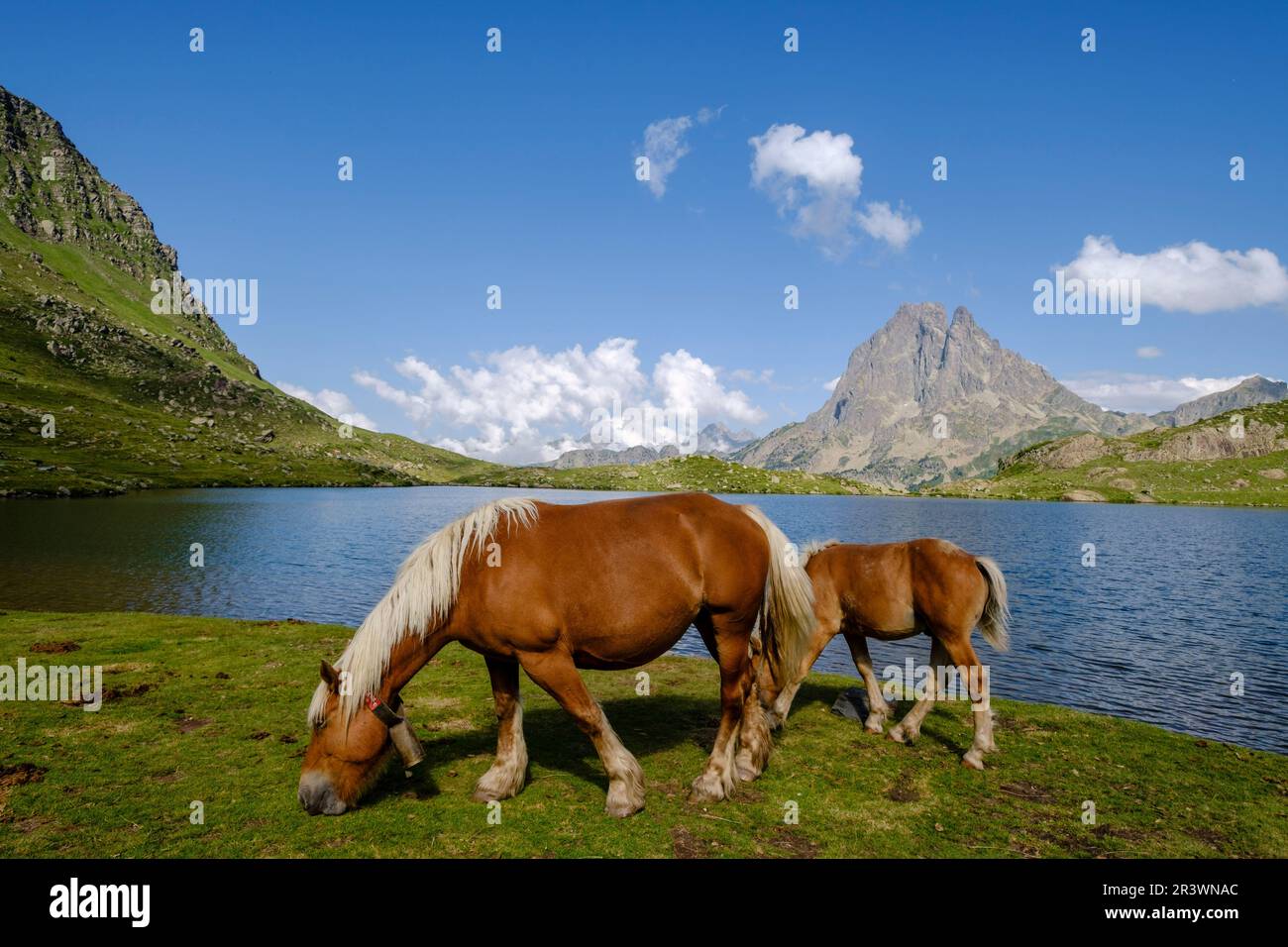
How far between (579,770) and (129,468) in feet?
472

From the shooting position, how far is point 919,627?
11.2 metres

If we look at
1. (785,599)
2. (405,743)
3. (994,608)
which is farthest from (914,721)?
(405,743)

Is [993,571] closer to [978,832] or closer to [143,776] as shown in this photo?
[978,832]

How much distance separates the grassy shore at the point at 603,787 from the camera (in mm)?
7082

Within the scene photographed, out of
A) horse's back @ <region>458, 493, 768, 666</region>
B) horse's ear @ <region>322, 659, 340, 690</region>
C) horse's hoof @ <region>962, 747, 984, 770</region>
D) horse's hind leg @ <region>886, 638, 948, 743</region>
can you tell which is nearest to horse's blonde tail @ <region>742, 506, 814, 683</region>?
horse's back @ <region>458, 493, 768, 666</region>

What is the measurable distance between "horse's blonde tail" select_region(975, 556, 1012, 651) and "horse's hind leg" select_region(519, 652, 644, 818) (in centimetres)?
664

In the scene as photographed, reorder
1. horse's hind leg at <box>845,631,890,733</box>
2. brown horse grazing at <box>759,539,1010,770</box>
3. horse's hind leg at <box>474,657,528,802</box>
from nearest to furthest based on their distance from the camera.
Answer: horse's hind leg at <box>474,657,528,802</box> → brown horse grazing at <box>759,539,1010,770</box> → horse's hind leg at <box>845,631,890,733</box>

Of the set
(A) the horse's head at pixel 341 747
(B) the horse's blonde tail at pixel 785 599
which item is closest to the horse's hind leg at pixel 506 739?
(A) the horse's head at pixel 341 747

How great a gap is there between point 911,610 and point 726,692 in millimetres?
4250

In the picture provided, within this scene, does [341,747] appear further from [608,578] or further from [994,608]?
[994,608]

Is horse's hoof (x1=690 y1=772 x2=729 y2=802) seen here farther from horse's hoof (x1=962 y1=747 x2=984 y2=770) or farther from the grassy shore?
horse's hoof (x1=962 y1=747 x2=984 y2=770)

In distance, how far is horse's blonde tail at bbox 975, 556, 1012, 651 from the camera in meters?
10.6

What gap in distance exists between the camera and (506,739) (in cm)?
840
